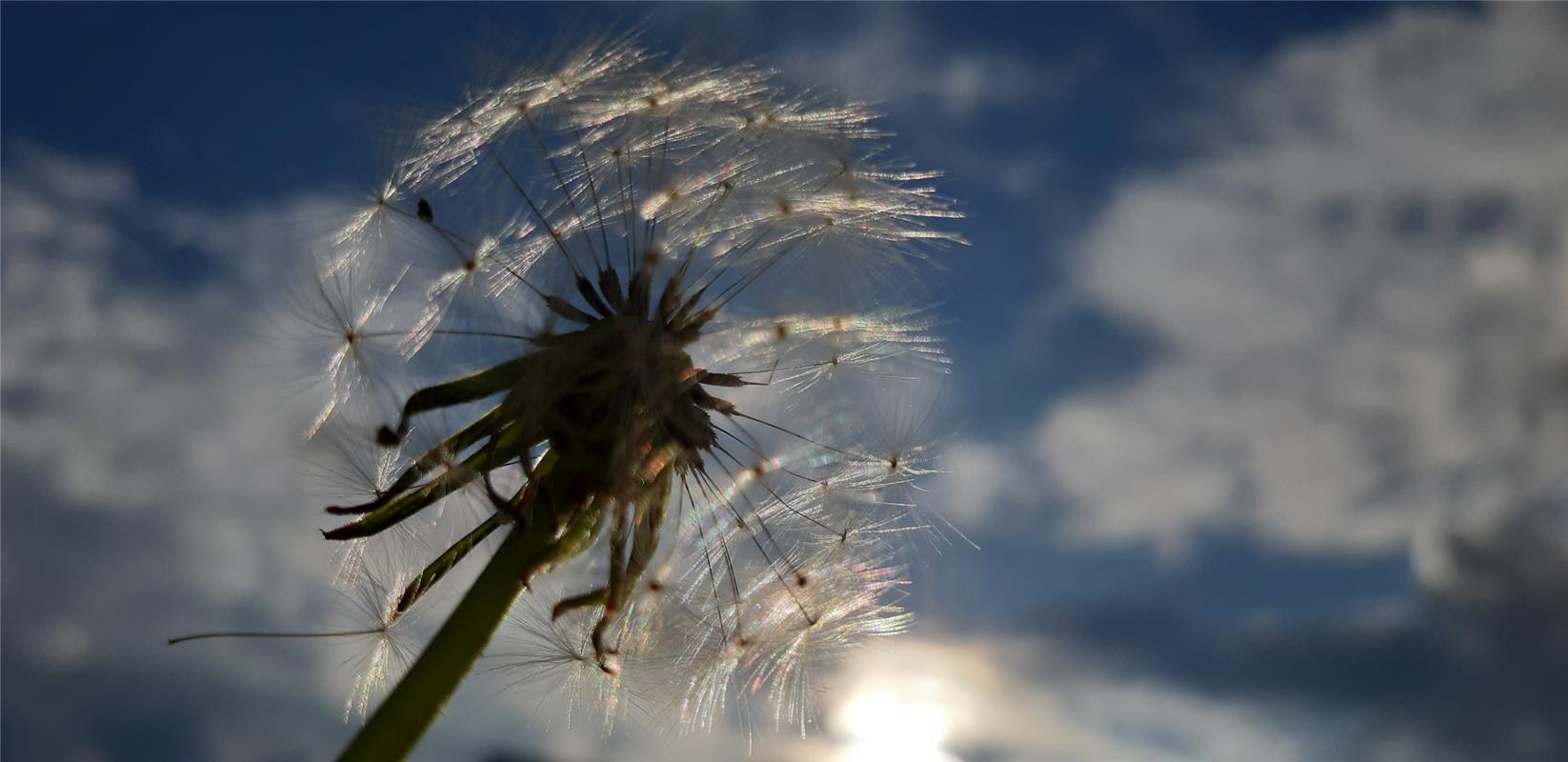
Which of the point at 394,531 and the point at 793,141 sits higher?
the point at 793,141

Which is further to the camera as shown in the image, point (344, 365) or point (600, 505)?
point (344, 365)

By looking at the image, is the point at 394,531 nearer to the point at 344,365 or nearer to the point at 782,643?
the point at 344,365

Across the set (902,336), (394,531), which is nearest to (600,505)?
(394,531)

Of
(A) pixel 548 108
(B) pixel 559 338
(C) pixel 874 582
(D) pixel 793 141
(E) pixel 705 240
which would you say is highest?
(D) pixel 793 141

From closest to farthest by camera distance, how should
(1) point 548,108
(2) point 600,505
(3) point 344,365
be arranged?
(2) point 600,505, (3) point 344,365, (1) point 548,108

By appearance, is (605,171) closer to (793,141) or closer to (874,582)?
(793,141)

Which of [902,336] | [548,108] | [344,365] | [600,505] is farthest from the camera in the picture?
[902,336]
